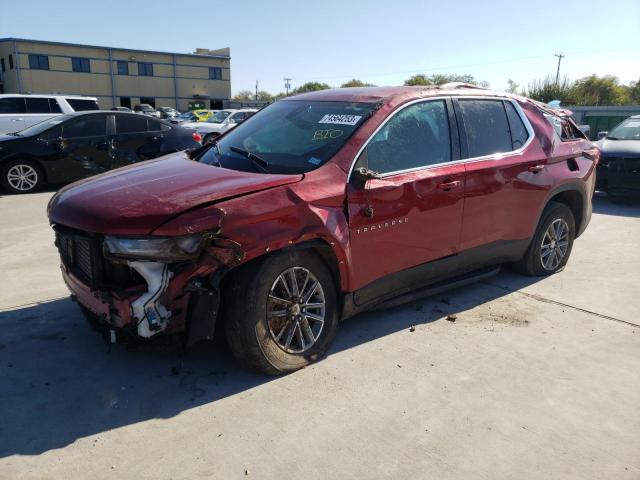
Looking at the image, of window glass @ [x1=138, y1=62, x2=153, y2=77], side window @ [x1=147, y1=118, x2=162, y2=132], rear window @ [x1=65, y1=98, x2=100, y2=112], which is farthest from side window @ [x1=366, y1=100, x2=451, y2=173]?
window glass @ [x1=138, y1=62, x2=153, y2=77]

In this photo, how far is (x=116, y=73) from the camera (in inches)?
2386

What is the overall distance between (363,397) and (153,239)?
1.57 meters

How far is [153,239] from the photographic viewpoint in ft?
9.47

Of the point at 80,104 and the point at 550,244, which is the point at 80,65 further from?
the point at 550,244

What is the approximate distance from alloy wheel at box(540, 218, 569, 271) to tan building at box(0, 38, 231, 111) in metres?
60.6

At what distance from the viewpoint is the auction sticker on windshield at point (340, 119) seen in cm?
379

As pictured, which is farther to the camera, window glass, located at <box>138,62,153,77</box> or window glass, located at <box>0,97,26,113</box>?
window glass, located at <box>138,62,153,77</box>

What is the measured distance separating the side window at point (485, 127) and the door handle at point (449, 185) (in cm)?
34

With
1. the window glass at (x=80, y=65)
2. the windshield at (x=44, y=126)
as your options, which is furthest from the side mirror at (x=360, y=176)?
the window glass at (x=80, y=65)

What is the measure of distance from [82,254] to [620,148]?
31.8ft

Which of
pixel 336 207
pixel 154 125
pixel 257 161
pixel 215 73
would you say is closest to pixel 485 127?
pixel 336 207

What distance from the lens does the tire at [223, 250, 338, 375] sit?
311 centimetres

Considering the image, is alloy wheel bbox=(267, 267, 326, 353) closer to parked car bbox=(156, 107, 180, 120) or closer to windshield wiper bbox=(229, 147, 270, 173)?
windshield wiper bbox=(229, 147, 270, 173)

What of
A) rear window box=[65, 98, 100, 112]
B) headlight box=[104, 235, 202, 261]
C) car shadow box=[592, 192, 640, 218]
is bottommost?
car shadow box=[592, 192, 640, 218]
